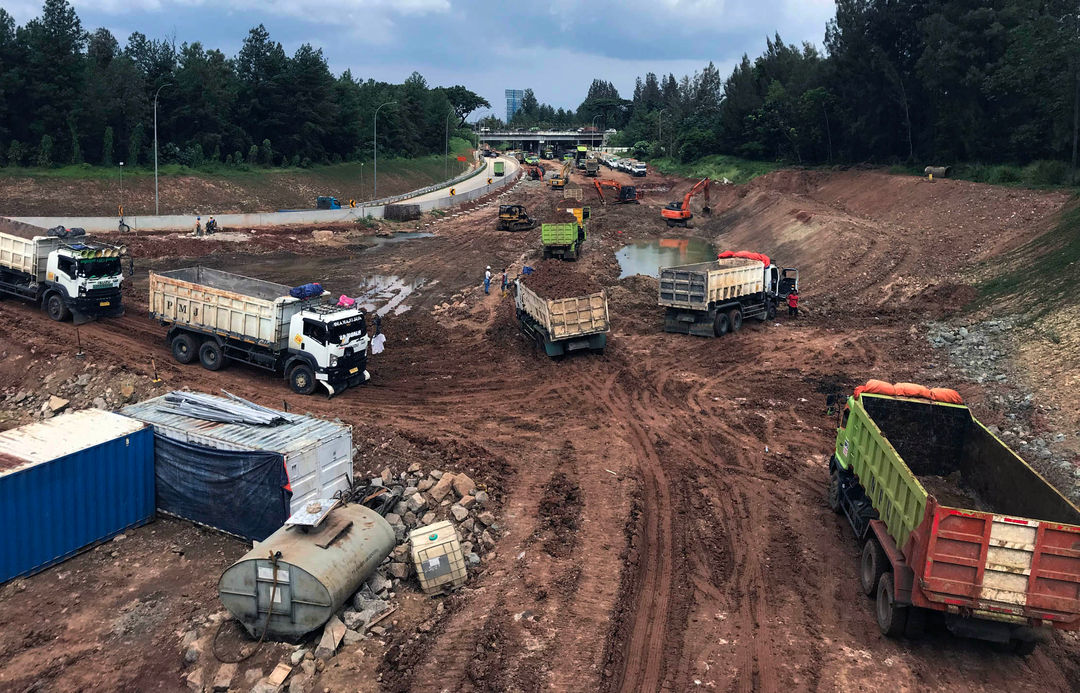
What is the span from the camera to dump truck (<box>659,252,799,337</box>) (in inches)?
1059

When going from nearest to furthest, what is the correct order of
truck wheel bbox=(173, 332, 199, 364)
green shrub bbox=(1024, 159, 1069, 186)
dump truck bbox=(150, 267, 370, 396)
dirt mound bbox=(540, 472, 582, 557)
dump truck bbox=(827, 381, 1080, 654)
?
1. dump truck bbox=(827, 381, 1080, 654)
2. dirt mound bbox=(540, 472, 582, 557)
3. dump truck bbox=(150, 267, 370, 396)
4. truck wheel bbox=(173, 332, 199, 364)
5. green shrub bbox=(1024, 159, 1069, 186)

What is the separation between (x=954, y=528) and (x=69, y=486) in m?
14.2

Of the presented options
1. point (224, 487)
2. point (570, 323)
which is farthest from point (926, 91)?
point (224, 487)

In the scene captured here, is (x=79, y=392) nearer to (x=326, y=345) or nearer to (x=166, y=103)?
(x=326, y=345)

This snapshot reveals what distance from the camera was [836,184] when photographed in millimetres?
57969

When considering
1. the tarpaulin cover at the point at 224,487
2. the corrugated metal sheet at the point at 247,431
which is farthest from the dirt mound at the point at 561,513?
the tarpaulin cover at the point at 224,487

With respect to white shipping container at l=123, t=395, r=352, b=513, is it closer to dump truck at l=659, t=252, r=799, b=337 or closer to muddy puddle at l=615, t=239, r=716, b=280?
dump truck at l=659, t=252, r=799, b=337

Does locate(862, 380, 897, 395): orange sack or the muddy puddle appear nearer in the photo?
locate(862, 380, 897, 395): orange sack

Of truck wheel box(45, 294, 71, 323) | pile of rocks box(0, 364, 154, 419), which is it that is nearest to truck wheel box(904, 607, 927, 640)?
pile of rocks box(0, 364, 154, 419)

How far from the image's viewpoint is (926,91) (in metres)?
54.0

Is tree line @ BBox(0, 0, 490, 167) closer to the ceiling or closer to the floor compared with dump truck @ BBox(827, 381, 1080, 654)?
closer to the ceiling

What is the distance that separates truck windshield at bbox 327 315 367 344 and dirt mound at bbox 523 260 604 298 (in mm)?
9506

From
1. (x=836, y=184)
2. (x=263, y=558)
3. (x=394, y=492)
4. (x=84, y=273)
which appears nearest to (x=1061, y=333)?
(x=394, y=492)

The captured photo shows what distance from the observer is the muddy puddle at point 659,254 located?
44.5 metres
